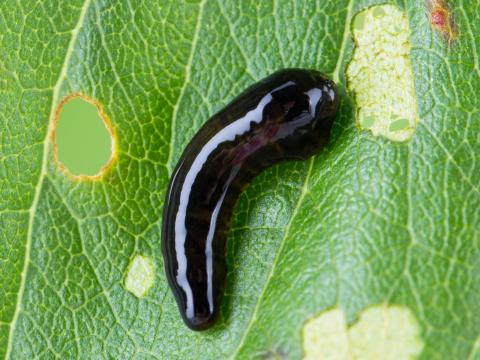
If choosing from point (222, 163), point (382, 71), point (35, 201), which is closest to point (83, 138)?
point (35, 201)

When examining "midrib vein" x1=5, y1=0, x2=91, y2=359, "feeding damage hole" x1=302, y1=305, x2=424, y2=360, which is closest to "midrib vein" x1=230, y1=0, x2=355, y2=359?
"feeding damage hole" x1=302, y1=305, x2=424, y2=360

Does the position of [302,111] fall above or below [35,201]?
above

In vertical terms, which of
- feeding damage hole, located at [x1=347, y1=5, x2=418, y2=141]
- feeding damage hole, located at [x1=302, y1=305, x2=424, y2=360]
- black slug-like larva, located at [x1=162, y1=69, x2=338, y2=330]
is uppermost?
feeding damage hole, located at [x1=347, y1=5, x2=418, y2=141]

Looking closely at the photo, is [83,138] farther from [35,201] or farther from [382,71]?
[382,71]

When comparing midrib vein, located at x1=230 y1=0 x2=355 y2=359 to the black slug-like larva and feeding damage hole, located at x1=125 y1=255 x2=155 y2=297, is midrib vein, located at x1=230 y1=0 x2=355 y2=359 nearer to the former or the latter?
the black slug-like larva

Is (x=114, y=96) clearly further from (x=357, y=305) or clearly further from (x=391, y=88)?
(x=357, y=305)

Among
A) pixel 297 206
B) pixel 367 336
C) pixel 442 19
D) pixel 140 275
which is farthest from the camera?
pixel 140 275

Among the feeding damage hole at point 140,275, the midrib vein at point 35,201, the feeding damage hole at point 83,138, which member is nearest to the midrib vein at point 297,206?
the feeding damage hole at point 140,275
